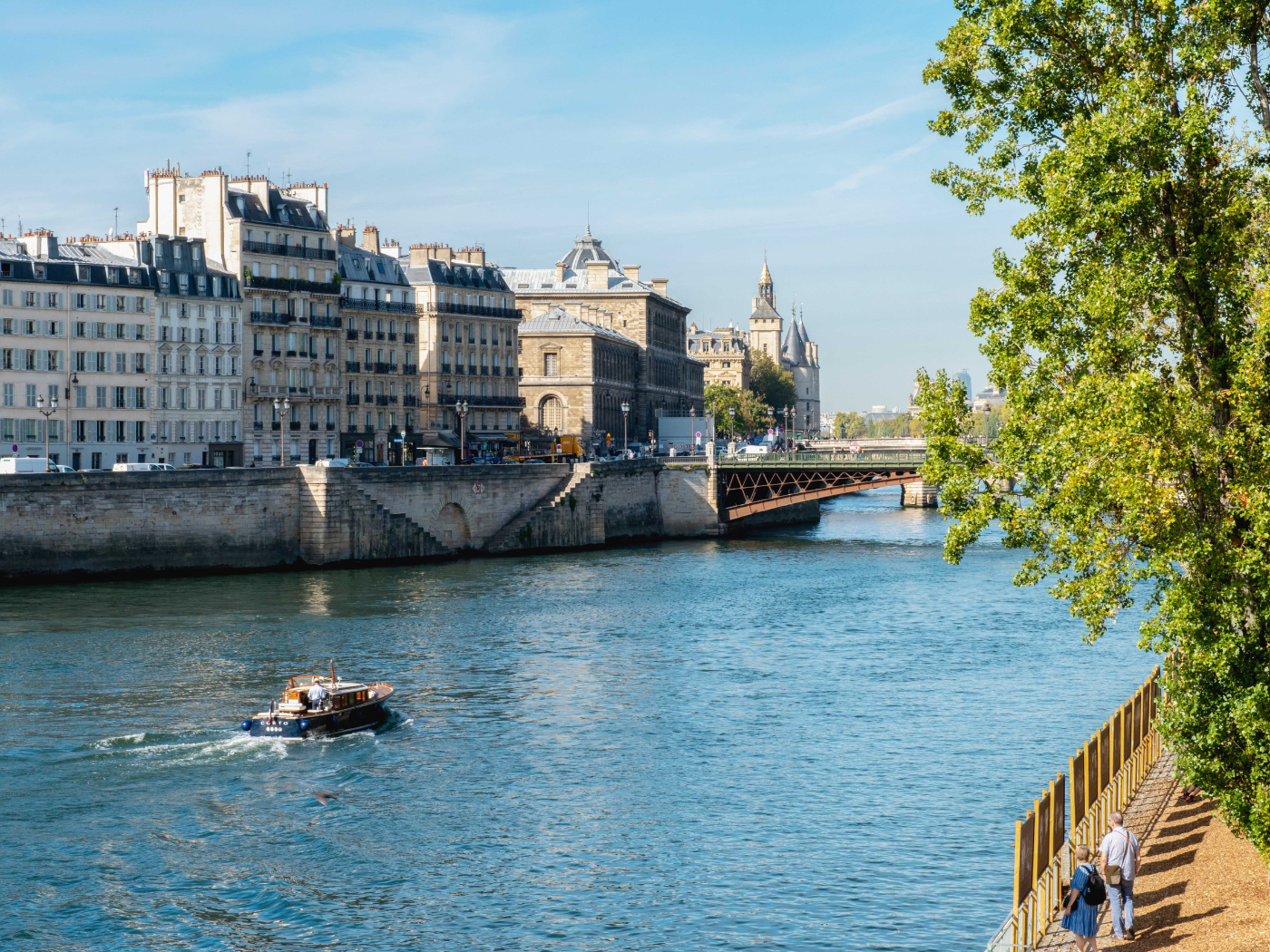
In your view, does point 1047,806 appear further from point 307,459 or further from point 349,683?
point 307,459

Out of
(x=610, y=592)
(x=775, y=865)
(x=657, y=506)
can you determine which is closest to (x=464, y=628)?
(x=610, y=592)

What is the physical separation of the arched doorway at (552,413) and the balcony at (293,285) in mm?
41580

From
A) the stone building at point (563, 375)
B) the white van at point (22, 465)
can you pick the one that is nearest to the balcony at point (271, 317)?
the white van at point (22, 465)

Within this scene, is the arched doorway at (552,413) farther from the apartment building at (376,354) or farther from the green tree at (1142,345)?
the green tree at (1142,345)

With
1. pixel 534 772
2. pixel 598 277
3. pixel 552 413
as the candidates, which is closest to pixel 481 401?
pixel 552 413

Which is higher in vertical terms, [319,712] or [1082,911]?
[1082,911]

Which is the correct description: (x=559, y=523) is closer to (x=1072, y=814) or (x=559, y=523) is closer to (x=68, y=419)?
(x=68, y=419)

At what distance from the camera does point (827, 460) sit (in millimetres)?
99312

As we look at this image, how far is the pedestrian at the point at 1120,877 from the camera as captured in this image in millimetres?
19031

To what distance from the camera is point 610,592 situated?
65.9 meters

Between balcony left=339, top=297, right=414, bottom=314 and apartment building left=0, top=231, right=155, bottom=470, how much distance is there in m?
20.6

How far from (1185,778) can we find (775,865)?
801 cm

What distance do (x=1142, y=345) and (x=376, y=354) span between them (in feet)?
307

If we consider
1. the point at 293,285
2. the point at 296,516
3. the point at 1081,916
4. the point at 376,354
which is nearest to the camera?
the point at 1081,916
